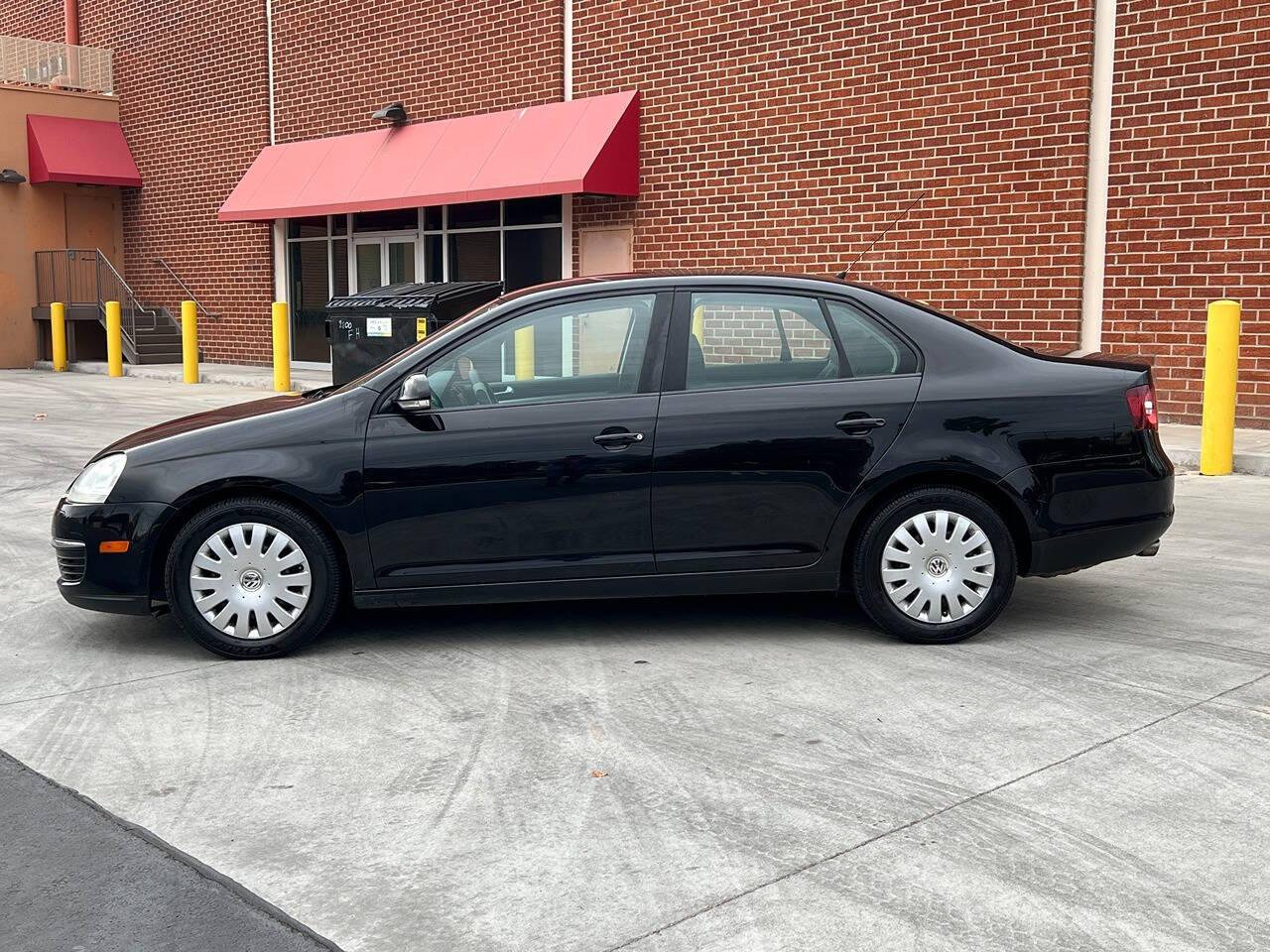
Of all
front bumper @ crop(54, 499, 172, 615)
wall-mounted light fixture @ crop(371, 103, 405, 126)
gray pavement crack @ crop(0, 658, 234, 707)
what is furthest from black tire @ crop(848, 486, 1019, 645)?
wall-mounted light fixture @ crop(371, 103, 405, 126)

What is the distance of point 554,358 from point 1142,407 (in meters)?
2.54

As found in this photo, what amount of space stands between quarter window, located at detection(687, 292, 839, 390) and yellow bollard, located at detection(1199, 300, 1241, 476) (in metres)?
6.21

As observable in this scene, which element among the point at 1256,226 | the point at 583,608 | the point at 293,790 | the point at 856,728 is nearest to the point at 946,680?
the point at 856,728

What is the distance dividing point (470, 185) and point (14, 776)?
1561cm

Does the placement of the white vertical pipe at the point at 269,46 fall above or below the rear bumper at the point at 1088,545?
above

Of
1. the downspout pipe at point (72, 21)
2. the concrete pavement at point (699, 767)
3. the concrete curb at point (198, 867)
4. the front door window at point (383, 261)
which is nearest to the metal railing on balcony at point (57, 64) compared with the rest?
the downspout pipe at point (72, 21)

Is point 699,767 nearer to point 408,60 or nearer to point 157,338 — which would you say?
point 408,60

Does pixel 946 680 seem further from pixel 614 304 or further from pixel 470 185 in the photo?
pixel 470 185

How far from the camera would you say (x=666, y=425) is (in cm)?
562

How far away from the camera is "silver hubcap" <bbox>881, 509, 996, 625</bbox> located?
567 centimetres

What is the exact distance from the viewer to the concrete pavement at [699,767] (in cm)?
332

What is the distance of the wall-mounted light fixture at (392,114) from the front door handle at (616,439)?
1696 centimetres

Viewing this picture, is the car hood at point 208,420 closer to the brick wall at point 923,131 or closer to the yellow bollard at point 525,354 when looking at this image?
the yellow bollard at point 525,354

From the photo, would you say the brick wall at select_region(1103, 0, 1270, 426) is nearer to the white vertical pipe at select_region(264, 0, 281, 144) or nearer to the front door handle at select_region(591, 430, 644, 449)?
the front door handle at select_region(591, 430, 644, 449)
